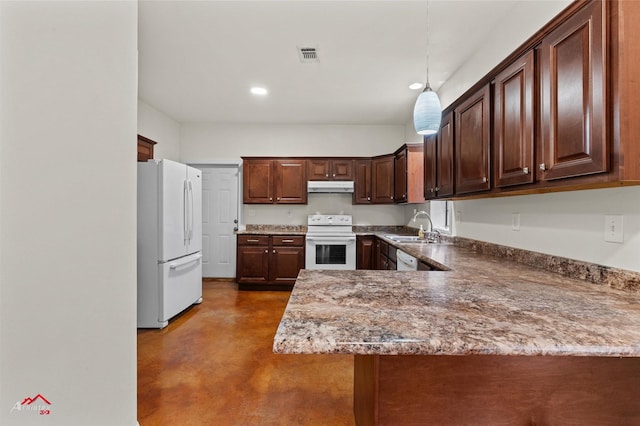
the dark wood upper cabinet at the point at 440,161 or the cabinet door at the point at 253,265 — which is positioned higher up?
the dark wood upper cabinet at the point at 440,161

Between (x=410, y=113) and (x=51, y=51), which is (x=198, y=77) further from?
(x=410, y=113)

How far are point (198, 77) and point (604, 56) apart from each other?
135 inches

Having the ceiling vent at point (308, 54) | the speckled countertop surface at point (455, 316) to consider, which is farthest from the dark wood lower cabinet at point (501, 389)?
the ceiling vent at point (308, 54)

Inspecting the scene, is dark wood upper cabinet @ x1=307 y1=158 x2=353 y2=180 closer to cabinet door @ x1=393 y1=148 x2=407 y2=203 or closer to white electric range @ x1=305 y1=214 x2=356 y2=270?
cabinet door @ x1=393 y1=148 x2=407 y2=203

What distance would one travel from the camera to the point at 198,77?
3.26 meters

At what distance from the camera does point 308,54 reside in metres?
2.76

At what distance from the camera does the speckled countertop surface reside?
73 cm

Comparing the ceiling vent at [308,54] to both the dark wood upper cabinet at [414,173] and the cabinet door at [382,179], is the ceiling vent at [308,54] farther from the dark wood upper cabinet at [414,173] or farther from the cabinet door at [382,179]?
the cabinet door at [382,179]

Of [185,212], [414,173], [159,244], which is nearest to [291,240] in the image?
[185,212]

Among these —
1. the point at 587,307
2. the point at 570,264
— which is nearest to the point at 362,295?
the point at 587,307

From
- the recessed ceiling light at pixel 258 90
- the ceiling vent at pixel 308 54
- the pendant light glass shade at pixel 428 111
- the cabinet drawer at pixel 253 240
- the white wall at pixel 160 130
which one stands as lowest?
the cabinet drawer at pixel 253 240

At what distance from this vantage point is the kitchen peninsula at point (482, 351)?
28.8 inches

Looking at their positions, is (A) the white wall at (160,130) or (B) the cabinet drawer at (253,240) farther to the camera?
(B) the cabinet drawer at (253,240)

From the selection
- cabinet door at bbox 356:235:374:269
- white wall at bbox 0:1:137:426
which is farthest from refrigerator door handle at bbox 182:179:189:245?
cabinet door at bbox 356:235:374:269
